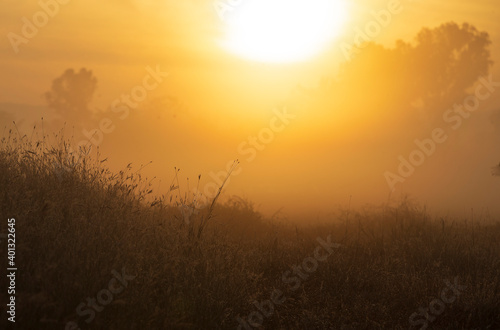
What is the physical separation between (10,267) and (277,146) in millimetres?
54359

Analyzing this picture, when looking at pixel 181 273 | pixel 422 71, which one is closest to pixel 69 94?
pixel 422 71

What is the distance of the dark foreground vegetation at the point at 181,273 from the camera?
5348 millimetres

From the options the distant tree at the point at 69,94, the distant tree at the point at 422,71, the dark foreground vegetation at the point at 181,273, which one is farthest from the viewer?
the distant tree at the point at 69,94

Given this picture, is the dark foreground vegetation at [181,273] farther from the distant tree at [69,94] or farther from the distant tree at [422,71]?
the distant tree at [69,94]

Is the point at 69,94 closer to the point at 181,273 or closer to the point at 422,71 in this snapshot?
the point at 422,71

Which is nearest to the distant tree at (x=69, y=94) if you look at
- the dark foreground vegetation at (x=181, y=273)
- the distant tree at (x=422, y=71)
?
the distant tree at (x=422, y=71)

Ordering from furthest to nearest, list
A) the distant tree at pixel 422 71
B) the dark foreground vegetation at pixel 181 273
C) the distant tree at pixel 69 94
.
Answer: the distant tree at pixel 69 94 < the distant tree at pixel 422 71 < the dark foreground vegetation at pixel 181 273

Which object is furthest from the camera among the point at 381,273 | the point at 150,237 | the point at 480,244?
the point at 480,244

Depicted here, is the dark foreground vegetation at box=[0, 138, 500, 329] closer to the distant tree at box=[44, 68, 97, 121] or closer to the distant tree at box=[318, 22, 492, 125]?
the distant tree at box=[318, 22, 492, 125]

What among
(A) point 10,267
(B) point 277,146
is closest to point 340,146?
(B) point 277,146

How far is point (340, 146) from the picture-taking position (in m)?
62.1

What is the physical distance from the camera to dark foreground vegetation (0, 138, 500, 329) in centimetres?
535

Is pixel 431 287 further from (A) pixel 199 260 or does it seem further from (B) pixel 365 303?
(A) pixel 199 260

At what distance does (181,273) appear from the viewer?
649 centimetres
